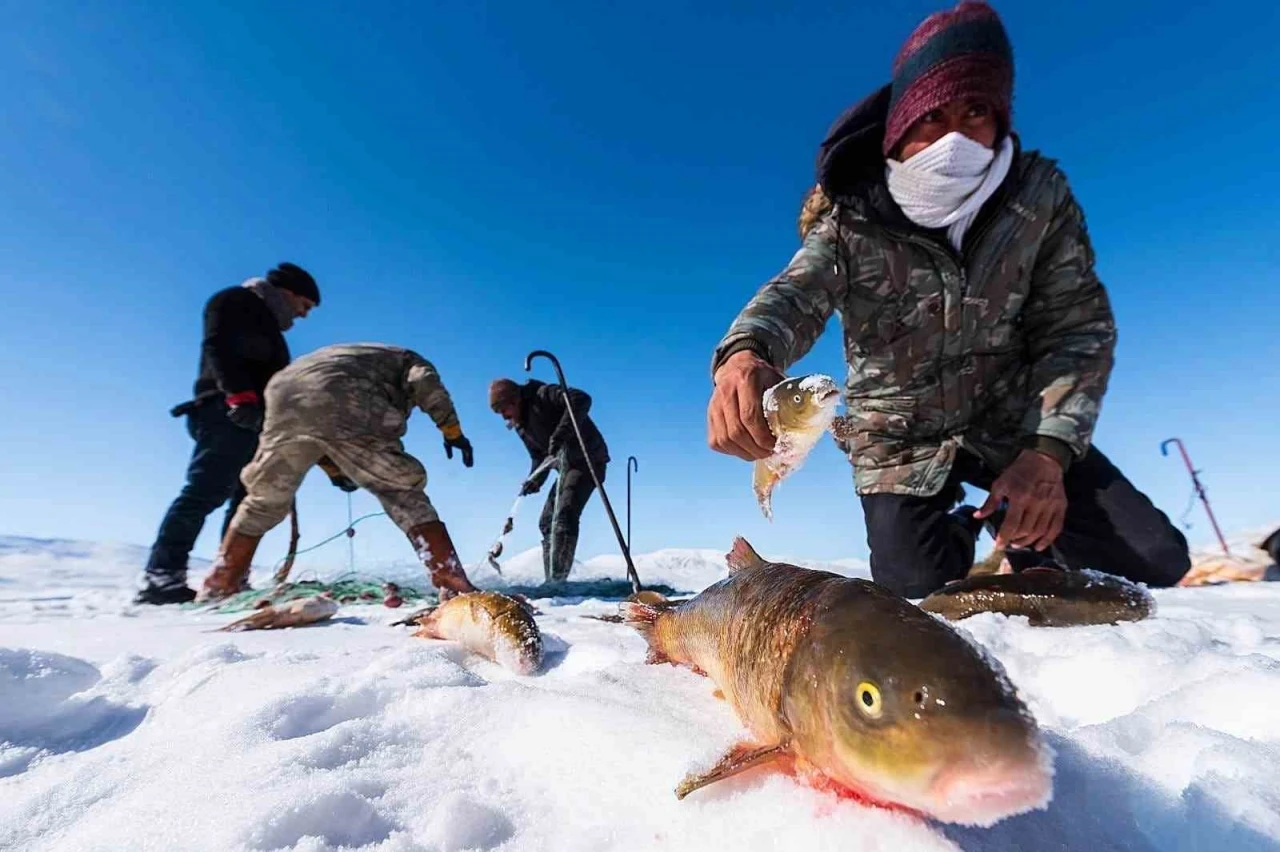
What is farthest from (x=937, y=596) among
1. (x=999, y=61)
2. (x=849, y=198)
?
(x=999, y=61)

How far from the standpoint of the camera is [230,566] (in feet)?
16.8

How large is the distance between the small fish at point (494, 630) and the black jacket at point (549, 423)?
597cm

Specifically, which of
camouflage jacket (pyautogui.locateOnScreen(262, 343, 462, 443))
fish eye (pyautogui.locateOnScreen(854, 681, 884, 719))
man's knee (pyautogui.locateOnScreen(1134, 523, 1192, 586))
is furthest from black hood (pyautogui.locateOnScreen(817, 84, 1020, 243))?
camouflage jacket (pyautogui.locateOnScreen(262, 343, 462, 443))

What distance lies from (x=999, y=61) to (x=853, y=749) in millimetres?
4210

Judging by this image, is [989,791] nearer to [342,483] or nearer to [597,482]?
[597,482]

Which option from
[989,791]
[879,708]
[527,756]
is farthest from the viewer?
[527,756]

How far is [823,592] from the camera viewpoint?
3.78ft

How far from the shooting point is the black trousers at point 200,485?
5.48 m

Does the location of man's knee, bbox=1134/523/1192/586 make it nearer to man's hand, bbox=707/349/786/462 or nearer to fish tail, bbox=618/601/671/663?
man's hand, bbox=707/349/786/462

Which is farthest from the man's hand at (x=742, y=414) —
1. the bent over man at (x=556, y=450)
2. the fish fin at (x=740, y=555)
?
the bent over man at (x=556, y=450)

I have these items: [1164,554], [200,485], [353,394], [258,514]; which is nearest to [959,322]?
[1164,554]

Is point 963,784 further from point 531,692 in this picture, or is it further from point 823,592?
point 531,692

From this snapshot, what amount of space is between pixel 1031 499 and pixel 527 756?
2.92 meters

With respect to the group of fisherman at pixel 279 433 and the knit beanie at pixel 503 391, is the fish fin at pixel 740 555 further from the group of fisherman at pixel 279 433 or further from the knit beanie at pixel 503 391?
the knit beanie at pixel 503 391
